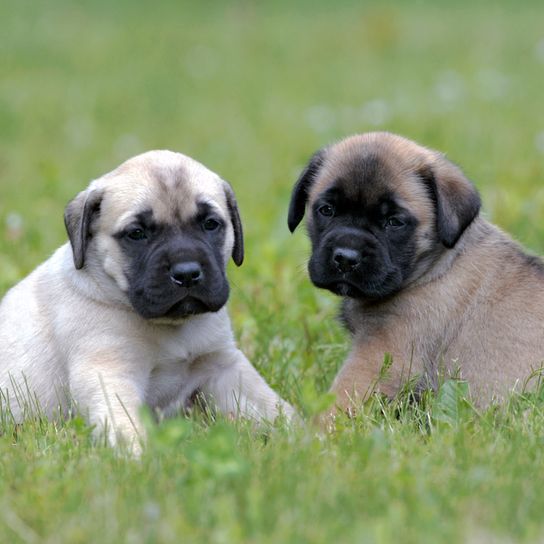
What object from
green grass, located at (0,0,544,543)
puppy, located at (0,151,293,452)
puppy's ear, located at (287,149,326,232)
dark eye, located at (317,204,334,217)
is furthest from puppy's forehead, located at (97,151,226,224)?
green grass, located at (0,0,544,543)

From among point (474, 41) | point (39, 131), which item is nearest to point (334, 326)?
point (39, 131)

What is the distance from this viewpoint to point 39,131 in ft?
39.0

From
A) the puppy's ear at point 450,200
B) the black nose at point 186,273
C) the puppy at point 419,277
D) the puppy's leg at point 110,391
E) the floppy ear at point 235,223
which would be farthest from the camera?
the floppy ear at point 235,223

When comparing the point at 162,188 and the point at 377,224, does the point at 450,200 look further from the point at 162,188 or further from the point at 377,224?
the point at 162,188

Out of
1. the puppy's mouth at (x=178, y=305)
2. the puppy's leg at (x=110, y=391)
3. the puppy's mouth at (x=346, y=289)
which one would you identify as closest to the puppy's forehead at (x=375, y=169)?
the puppy's mouth at (x=346, y=289)

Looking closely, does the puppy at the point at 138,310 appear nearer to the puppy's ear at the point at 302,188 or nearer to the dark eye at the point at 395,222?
the puppy's ear at the point at 302,188

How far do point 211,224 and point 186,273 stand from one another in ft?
1.39

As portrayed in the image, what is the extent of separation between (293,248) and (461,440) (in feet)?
12.5

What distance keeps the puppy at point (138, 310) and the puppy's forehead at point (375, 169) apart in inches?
20.2

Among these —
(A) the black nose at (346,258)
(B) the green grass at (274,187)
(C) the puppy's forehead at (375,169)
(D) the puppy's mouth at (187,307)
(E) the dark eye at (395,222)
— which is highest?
(C) the puppy's forehead at (375,169)

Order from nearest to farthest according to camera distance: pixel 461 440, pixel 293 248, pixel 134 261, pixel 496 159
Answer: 1. pixel 461 440
2. pixel 134 261
3. pixel 293 248
4. pixel 496 159

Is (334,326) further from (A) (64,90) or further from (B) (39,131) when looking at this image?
(A) (64,90)

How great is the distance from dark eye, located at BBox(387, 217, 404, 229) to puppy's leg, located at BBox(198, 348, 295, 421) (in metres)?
0.89

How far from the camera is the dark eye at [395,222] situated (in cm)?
500
